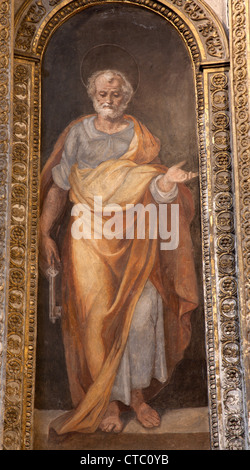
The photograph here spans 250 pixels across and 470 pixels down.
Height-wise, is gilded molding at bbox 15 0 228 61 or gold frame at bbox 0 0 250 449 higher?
gilded molding at bbox 15 0 228 61

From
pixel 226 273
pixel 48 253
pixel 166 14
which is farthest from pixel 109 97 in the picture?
pixel 226 273

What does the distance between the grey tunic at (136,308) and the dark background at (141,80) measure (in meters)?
0.18

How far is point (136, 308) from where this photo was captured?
7.71 m

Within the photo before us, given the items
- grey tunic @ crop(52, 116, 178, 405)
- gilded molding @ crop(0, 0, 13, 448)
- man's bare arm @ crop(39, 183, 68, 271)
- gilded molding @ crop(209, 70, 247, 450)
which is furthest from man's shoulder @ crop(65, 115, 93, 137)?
gilded molding @ crop(209, 70, 247, 450)

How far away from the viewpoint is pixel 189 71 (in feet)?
27.1

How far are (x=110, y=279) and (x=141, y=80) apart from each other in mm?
1887

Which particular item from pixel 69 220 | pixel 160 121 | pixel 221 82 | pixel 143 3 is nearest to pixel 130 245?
pixel 69 220

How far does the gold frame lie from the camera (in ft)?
24.2

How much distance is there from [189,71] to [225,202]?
1.32m

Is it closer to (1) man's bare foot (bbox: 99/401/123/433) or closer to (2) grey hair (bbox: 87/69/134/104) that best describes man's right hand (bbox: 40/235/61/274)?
(1) man's bare foot (bbox: 99/401/123/433)

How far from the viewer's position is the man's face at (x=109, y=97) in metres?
8.23
